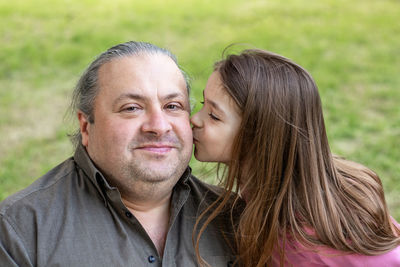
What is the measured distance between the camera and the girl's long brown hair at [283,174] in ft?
8.73

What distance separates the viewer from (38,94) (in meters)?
6.96

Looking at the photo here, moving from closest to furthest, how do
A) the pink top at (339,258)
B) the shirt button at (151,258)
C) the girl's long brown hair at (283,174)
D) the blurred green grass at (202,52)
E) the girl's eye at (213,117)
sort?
1. the shirt button at (151,258)
2. the pink top at (339,258)
3. the girl's long brown hair at (283,174)
4. the girl's eye at (213,117)
5. the blurred green grass at (202,52)

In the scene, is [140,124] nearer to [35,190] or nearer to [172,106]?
[172,106]

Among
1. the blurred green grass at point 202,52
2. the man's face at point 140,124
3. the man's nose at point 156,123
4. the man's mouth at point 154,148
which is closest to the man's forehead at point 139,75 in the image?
the man's face at point 140,124

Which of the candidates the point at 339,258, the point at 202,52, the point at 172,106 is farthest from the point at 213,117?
the point at 202,52

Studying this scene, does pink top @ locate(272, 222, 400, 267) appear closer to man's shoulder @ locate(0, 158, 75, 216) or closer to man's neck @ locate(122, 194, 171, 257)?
man's neck @ locate(122, 194, 171, 257)

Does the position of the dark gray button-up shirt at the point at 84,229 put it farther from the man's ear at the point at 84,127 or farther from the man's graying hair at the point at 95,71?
the man's graying hair at the point at 95,71

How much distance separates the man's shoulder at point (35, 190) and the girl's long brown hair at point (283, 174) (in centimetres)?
77

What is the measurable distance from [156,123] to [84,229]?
631mm

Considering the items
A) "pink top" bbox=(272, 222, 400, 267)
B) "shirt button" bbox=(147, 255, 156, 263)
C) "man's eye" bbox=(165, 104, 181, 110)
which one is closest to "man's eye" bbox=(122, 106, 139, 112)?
"man's eye" bbox=(165, 104, 181, 110)

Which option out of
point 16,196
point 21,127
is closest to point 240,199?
point 16,196

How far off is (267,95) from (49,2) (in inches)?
316

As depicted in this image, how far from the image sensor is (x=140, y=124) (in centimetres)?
254

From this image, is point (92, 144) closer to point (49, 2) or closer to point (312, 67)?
point (312, 67)
